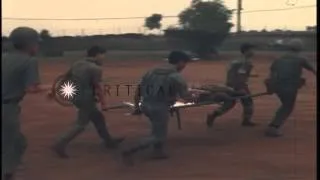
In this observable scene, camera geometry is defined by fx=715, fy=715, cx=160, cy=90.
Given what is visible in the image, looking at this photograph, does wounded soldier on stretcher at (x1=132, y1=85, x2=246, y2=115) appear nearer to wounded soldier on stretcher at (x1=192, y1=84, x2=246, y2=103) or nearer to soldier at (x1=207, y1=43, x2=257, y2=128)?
wounded soldier on stretcher at (x1=192, y1=84, x2=246, y2=103)

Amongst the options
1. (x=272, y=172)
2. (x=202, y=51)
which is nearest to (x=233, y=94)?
(x=272, y=172)

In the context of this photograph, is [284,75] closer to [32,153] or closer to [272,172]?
[272,172]

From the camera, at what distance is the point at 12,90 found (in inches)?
241

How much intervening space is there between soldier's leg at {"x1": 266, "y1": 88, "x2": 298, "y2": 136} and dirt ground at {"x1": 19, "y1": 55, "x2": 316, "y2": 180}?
0.16 m

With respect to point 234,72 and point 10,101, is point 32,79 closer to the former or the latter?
point 10,101

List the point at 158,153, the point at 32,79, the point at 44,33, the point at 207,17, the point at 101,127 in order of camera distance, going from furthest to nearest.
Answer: the point at 207,17
the point at 44,33
the point at 101,127
the point at 158,153
the point at 32,79

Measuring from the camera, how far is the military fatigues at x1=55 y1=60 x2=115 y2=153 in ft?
27.6

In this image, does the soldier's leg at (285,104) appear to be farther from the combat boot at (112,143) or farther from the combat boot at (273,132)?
the combat boot at (112,143)

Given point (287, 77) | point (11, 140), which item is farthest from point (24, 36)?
point (287, 77)

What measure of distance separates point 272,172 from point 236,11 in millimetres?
9029

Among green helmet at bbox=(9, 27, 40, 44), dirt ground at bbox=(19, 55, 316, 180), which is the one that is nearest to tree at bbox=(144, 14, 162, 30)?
dirt ground at bbox=(19, 55, 316, 180)

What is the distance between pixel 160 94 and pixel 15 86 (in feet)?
7.32

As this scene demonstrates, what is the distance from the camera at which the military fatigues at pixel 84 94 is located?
841 cm

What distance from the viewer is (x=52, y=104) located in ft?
47.8
